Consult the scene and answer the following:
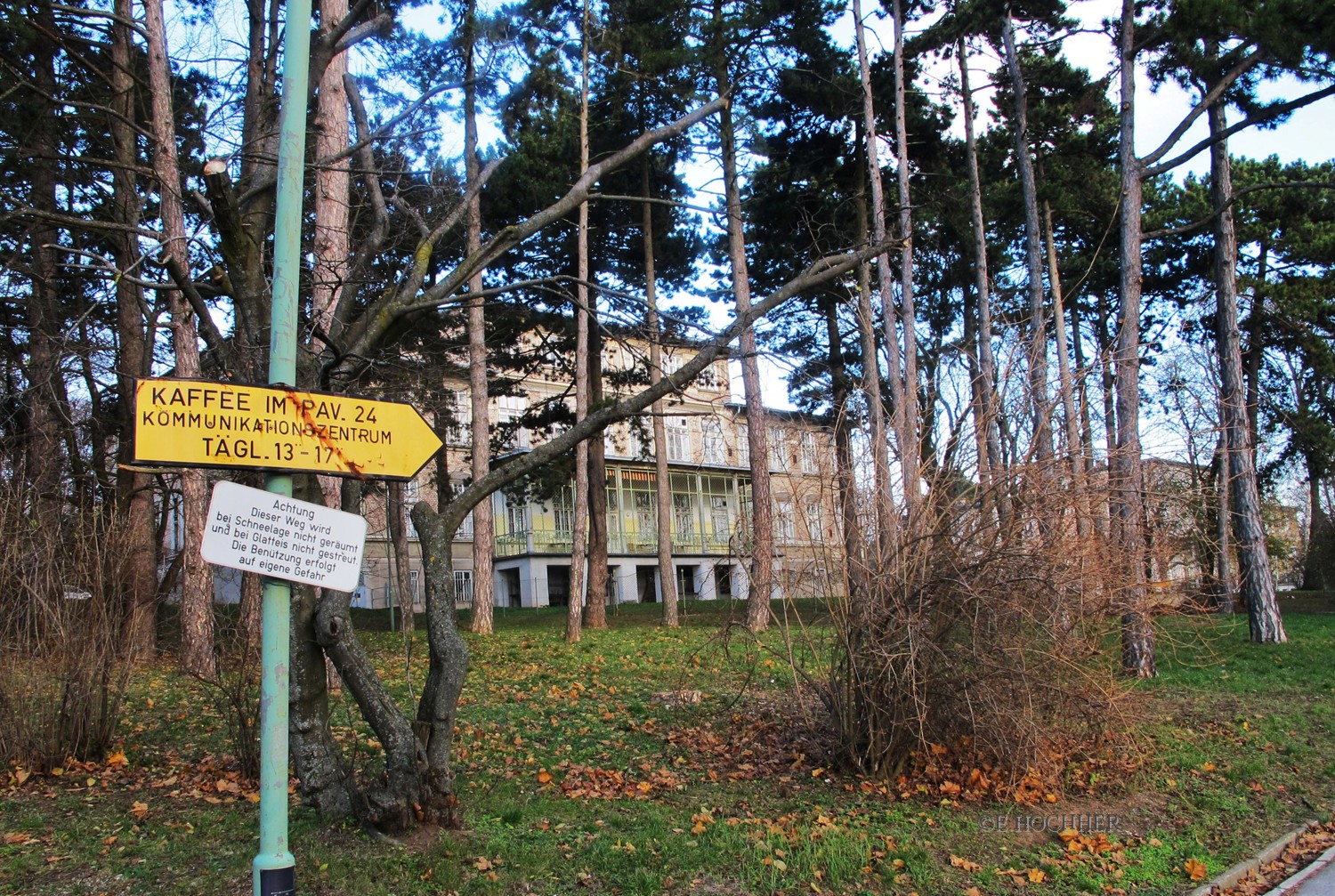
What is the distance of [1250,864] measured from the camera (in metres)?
6.04

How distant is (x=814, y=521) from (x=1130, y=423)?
274 inches

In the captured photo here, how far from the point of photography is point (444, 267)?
63.2 feet

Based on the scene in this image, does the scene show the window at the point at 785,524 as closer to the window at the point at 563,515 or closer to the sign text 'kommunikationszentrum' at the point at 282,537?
the sign text 'kommunikationszentrum' at the point at 282,537

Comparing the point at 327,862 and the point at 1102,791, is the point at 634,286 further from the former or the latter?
the point at 327,862

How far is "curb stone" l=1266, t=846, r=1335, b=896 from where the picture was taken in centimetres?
570

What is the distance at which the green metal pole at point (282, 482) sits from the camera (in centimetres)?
363

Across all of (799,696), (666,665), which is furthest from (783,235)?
(799,696)

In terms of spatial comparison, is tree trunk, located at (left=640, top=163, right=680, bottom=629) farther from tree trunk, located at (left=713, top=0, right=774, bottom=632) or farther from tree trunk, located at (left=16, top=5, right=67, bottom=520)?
tree trunk, located at (left=16, top=5, right=67, bottom=520)

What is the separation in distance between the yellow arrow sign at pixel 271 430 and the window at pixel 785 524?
3798 millimetres

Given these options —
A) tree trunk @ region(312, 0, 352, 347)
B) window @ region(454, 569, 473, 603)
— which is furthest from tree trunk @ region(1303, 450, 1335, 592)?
tree trunk @ region(312, 0, 352, 347)

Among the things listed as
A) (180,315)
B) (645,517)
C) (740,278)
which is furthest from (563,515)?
(180,315)

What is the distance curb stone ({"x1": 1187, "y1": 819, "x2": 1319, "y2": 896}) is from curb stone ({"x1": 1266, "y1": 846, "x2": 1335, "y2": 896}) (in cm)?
6

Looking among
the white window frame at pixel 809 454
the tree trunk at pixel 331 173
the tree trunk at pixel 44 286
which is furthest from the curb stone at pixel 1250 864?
the tree trunk at pixel 44 286

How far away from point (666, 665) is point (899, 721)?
22.1 feet
